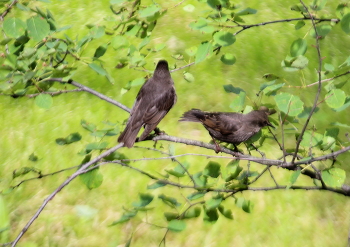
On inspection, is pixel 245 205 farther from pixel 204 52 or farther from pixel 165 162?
pixel 165 162

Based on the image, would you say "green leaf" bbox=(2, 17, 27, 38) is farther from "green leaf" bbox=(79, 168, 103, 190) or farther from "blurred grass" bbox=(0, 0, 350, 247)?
"blurred grass" bbox=(0, 0, 350, 247)

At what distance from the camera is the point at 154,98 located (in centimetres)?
462

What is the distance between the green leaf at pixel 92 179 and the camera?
2607 mm

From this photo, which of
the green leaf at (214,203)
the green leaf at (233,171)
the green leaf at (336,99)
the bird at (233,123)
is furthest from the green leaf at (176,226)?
the bird at (233,123)

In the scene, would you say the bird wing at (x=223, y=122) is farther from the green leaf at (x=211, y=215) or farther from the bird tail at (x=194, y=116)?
the green leaf at (x=211, y=215)

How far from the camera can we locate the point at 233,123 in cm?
418

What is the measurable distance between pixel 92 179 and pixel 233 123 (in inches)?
80.0

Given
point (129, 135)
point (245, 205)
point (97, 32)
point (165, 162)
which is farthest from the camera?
point (165, 162)

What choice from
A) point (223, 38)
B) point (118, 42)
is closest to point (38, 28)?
point (118, 42)

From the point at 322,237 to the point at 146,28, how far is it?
326 centimetres

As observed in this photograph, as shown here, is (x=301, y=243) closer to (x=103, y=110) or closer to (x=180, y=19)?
(x=103, y=110)

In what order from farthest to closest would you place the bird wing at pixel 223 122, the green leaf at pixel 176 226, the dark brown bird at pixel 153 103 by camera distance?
the bird wing at pixel 223 122 < the dark brown bird at pixel 153 103 < the green leaf at pixel 176 226

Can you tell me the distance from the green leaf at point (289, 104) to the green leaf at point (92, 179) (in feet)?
4.36

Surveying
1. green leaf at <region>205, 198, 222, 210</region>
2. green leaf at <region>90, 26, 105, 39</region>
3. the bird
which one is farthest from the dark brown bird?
green leaf at <region>205, 198, 222, 210</region>
